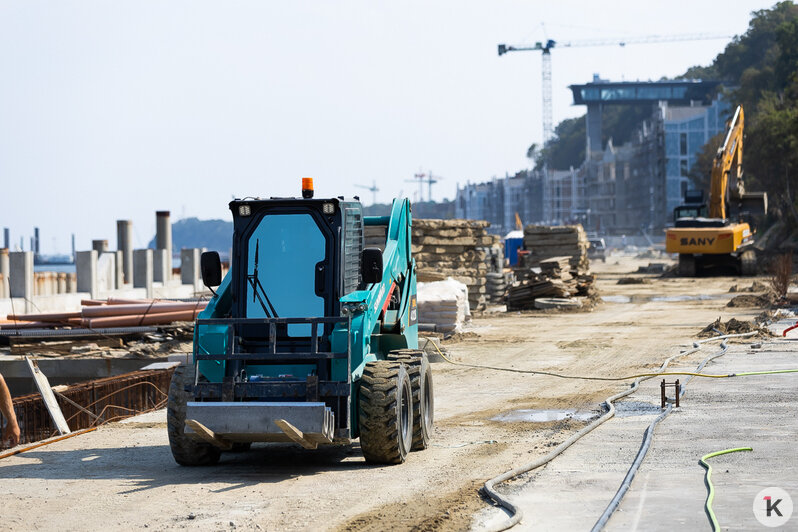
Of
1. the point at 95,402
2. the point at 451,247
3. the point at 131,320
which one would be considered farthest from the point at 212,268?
the point at 451,247

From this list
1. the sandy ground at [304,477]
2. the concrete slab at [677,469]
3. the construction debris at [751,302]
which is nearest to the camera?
the concrete slab at [677,469]

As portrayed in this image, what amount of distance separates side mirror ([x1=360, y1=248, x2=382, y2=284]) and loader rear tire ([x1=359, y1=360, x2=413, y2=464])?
0.79 meters

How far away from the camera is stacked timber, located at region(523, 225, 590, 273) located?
37031 mm

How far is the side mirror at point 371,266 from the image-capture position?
970cm

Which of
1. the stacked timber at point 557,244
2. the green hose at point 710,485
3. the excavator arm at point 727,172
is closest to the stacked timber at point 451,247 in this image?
the stacked timber at point 557,244

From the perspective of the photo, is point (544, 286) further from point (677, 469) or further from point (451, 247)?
point (677, 469)

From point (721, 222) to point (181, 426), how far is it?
37.4 m

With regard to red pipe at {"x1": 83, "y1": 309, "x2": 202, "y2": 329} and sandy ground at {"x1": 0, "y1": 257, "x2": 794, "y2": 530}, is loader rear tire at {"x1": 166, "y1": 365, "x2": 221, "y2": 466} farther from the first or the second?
red pipe at {"x1": 83, "y1": 309, "x2": 202, "y2": 329}

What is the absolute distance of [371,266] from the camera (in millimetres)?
9711

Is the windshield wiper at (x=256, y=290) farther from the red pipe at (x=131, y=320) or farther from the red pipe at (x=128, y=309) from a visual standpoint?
the red pipe at (x=128, y=309)

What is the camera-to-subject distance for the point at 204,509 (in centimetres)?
809

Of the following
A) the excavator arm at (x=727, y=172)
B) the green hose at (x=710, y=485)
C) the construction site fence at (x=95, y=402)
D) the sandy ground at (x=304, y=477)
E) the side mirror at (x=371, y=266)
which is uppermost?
the excavator arm at (x=727, y=172)

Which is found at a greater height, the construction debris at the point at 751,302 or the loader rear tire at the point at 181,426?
the loader rear tire at the point at 181,426

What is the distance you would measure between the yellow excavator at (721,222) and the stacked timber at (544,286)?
10.7 metres
